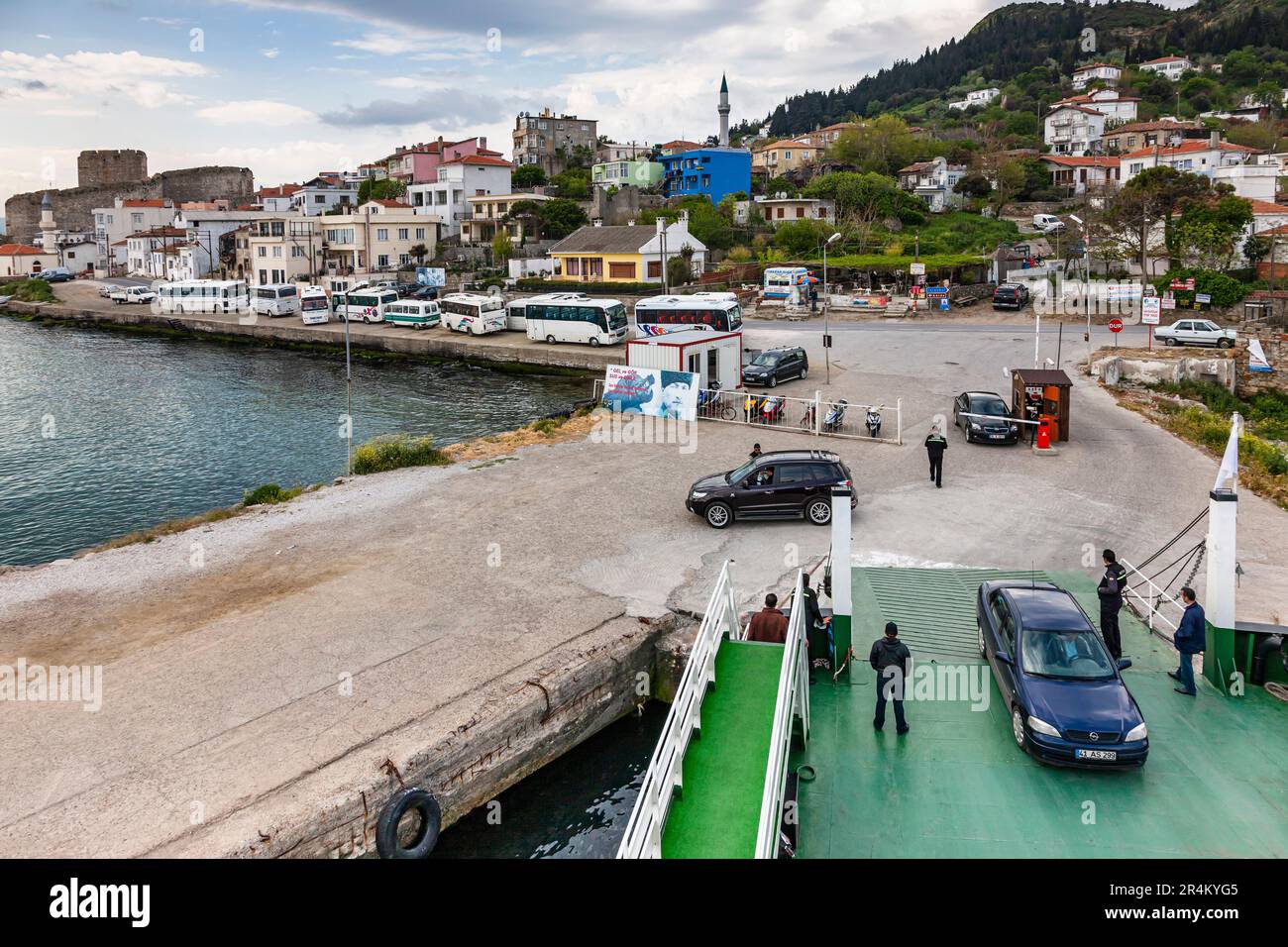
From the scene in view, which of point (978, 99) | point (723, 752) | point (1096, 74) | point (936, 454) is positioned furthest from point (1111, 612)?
point (978, 99)

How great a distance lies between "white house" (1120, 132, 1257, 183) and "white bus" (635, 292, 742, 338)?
59543 mm

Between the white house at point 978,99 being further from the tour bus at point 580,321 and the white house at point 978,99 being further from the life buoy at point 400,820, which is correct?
the life buoy at point 400,820

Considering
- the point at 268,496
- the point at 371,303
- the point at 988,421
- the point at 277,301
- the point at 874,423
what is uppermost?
the point at 277,301

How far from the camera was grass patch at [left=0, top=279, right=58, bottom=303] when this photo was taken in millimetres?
80375

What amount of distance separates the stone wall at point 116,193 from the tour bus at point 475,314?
9523 centimetres

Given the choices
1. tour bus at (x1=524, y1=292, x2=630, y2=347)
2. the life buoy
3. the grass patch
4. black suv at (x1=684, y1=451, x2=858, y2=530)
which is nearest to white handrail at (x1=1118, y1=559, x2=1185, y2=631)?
black suv at (x1=684, y1=451, x2=858, y2=530)

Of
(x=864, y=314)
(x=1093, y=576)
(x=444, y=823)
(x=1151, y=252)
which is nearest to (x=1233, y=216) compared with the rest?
(x=1151, y=252)

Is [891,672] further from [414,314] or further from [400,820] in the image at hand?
[414,314]

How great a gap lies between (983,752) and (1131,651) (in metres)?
3.82

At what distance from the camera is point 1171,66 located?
15712 cm

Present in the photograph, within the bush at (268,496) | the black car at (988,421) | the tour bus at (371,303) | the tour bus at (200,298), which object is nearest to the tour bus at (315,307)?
the tour bus at (371,303)

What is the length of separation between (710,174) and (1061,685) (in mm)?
88851

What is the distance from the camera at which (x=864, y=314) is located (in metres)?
51.7
